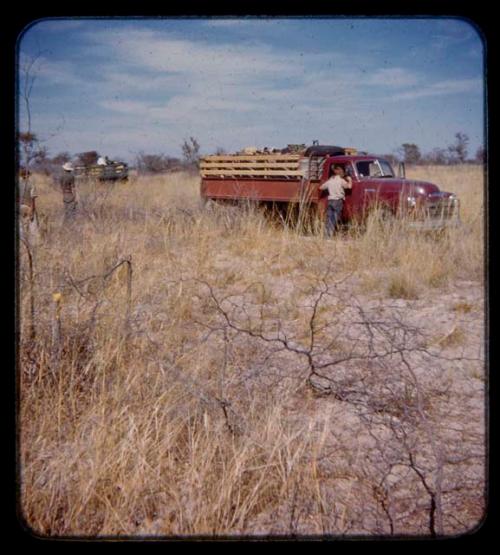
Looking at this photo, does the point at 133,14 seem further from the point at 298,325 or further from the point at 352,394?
the point at 298,325

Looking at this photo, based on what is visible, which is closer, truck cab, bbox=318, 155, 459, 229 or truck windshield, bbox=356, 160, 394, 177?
truck cab, bbox=318, 155, 459, 229

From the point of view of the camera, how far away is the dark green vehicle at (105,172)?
11336mm

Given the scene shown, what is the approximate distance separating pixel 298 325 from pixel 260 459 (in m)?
2.27

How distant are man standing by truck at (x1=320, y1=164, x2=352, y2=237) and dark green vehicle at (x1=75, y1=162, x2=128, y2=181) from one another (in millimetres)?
4794

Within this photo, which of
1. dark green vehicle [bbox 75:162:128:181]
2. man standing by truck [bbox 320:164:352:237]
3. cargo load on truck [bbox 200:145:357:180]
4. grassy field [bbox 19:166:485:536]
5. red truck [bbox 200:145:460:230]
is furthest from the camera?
dark green vehicle [bbox 75:162:128:181]

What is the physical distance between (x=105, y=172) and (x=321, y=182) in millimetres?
6635

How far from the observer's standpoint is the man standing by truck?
902cm

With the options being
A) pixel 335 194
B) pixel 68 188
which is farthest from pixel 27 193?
pixel 335 194

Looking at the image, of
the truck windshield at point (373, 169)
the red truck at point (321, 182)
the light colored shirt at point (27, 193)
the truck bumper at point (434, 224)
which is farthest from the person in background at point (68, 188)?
the truck bumper at point (434, 224)

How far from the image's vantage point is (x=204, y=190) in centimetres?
1178

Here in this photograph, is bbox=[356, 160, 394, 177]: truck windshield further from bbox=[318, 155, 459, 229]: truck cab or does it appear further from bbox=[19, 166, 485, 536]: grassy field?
bbox=[19, 166, 485, 536]: grassy field

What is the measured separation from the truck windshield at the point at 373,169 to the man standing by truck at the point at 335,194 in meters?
0.37

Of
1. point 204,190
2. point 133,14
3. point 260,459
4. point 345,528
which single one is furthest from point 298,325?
point 204,190

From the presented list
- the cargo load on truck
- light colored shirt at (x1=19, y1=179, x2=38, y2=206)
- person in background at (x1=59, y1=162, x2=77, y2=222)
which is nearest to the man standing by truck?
the cargo load on truck
